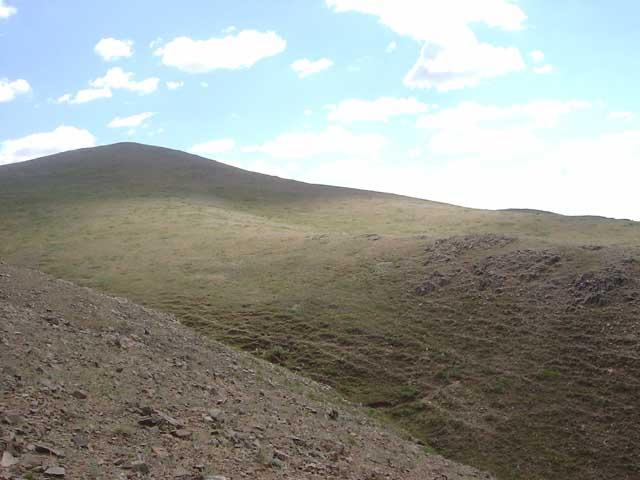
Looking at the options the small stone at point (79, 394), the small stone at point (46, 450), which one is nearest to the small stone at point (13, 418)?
the small stone at point (46, 450)

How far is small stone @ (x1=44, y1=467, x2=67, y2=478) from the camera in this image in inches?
320

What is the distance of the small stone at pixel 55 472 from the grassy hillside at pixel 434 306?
1420cm

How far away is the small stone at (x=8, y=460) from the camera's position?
804 centimetres

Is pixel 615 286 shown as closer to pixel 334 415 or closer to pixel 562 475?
pixel 562 475

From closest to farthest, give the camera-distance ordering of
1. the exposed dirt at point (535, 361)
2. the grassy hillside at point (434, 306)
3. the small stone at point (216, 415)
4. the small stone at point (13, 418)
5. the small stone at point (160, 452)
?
the small stone at point (13, 418) → the small stone at point (160, 452) → the small stone at point (216, 415) → the exposed dirt at point (535, 361) → the grassy hillside at point (434, 306)

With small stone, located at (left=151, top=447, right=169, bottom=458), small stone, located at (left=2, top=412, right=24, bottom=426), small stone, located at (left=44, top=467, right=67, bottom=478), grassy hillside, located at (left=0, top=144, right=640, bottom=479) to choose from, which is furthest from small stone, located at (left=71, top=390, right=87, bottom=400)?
grassy hillside, located at (left=0, top=144, right=640, bottom=479)

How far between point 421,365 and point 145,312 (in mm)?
11821

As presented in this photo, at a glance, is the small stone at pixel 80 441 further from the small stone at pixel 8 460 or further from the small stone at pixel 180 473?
the small stone at pixel 180 473

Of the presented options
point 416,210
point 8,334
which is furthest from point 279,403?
point 416,210

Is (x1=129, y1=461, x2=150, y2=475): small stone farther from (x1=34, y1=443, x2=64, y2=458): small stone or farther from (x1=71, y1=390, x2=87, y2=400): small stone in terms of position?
(x1=71, y1=390, x2=87, y2=400): small stone

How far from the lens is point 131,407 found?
1171cm

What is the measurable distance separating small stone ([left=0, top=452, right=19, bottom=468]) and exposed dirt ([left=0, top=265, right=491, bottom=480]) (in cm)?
2

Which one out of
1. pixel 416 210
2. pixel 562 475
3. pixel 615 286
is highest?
pixel 416 210

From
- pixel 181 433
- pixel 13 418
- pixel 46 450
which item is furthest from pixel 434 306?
pixel 46 450
